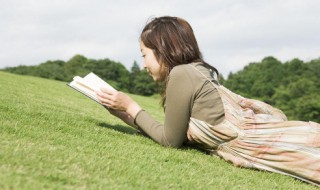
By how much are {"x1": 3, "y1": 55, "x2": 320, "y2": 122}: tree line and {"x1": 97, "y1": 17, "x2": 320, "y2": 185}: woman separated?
55.3 m

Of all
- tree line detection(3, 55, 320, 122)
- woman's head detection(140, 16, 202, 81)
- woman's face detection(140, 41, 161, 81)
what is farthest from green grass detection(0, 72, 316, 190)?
tree line detection(3, 55, 320, 122)

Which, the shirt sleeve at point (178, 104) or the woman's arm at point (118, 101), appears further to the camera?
the woman's arm at point (118, 101)

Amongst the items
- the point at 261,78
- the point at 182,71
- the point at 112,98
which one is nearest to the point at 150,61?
the point at 182,71

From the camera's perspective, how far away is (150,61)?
4.63 meters

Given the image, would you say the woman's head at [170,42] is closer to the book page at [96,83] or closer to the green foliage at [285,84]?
the book page at [96,83]

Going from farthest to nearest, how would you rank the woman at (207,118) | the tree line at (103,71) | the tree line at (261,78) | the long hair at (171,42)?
the tree line at (103,71), the tree line at (261,78), the long hair at (171,42), the woman at (207,118)

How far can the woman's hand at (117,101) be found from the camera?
4602 millimetres

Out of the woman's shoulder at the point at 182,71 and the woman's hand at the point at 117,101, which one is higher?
the woman's shoulder at the point at 182,71

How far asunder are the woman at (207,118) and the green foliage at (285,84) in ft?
191

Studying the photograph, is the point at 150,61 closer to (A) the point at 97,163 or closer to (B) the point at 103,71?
(A) the point at 97,163

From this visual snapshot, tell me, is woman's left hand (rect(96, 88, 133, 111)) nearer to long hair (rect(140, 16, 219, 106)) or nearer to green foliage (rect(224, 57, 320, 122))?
long hair (rect(140, 16, 219, 106))

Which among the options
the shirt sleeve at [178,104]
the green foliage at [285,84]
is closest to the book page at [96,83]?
the shirt sleeve at [178,104]

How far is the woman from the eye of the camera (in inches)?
162

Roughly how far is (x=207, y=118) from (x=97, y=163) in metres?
1.63
